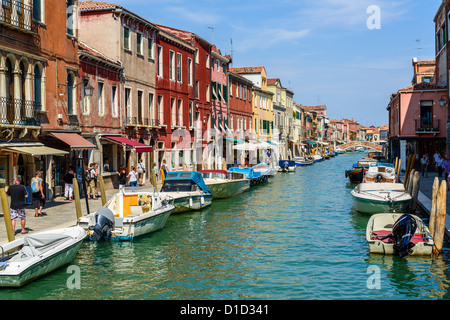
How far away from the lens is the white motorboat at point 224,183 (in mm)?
26819

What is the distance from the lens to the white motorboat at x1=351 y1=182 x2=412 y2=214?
1980 centimetres

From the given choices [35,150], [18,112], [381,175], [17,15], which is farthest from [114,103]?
[381,175]

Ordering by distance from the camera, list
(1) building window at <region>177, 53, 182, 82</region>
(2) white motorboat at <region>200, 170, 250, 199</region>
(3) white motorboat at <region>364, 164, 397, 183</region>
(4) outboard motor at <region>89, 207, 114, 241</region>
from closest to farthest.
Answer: (4) outboard motor at <region>89, 207, 114, 241</region> < (2) white motorboat at <region>200, 170, 250, 199</region> < (3) white motorboat at <region>364, 164, 397, 183</region> < (1) building window at <region>177, 53, 182, 82</region>

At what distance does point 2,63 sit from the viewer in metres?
18.3

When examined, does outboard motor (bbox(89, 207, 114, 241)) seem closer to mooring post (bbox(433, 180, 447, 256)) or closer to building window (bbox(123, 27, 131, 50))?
mooring post (bbox(433, 180, 447, 256))

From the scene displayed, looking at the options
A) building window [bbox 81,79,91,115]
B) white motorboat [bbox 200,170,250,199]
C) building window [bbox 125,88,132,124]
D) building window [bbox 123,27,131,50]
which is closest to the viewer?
building window [bbox 81,79,91,115]

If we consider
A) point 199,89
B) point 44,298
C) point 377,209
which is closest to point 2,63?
point 44,298

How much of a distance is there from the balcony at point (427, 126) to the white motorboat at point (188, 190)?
75.4 feet

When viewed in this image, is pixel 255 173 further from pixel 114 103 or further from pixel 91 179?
pixel 91 179

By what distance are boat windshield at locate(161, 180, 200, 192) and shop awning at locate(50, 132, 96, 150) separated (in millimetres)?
3911

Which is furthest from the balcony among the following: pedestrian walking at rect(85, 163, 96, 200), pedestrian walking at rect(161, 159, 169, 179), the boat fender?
pedestrian walking at rect(85, 163, 96, 200)

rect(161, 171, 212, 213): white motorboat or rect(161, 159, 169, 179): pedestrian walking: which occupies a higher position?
rect(161, 159, 169, 179): pedestrian walking
